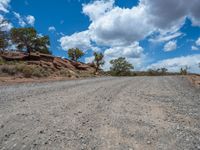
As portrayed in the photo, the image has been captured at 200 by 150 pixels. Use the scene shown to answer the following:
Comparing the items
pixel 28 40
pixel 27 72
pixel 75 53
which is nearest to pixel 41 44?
pixel 28 40

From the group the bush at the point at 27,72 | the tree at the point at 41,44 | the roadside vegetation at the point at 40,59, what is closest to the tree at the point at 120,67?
the roadside vegetation at the point at 40,59

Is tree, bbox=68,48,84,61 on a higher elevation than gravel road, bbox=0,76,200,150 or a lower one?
higher

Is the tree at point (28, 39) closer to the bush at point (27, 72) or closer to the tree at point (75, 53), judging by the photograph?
the tree at point (75, 53)

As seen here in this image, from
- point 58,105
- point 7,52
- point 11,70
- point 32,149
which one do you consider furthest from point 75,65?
point 32,149

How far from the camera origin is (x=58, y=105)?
6336mm

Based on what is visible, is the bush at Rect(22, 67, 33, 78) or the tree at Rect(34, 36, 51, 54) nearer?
the bush at Rect(22, 67, 33, 78)

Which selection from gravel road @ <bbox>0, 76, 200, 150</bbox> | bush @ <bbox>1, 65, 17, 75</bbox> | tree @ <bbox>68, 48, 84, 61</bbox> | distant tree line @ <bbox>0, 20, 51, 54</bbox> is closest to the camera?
gravel road @ <bbox>0, 76, 200, 150</bbox>

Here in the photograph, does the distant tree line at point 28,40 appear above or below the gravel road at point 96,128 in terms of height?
above

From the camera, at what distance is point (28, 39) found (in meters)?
45.6

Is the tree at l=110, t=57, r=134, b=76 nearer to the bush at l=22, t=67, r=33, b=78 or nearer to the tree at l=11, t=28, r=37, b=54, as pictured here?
the tree at l=11, t=28, r=37, b=54

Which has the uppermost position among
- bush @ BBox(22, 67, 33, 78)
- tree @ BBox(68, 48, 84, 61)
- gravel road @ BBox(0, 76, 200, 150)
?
tree @ BBox(68, 48, 84, 61)

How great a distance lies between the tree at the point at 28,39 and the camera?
143 ft

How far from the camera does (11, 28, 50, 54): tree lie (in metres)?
43.7

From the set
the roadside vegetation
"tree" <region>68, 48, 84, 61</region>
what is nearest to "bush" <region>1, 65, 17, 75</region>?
the roadside vegetation
